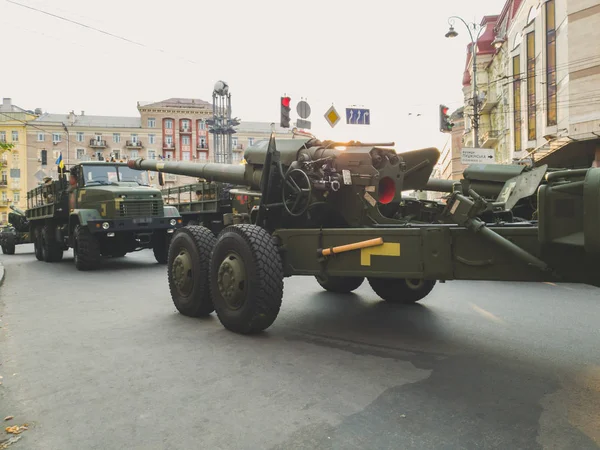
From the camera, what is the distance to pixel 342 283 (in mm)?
7234

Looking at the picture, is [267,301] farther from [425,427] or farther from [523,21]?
[523,21]

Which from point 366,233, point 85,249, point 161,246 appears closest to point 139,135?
point 161,246

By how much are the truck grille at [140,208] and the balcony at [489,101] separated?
105 ft

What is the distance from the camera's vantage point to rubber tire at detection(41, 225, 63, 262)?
47.0 ft

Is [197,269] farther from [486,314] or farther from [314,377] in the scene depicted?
[486,314]

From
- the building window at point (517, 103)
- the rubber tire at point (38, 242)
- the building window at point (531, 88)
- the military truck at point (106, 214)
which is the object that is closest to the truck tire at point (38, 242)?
the rubber tire at point (38, 242)

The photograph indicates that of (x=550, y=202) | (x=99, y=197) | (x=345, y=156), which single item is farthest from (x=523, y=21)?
(x=550, y=202)

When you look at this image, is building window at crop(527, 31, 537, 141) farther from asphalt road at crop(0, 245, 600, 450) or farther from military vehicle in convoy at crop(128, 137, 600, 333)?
asphalt road at crop(0, 245, 600, 450)

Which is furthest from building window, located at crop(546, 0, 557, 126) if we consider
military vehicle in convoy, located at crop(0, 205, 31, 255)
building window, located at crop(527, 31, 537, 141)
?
military vehicle in convoy, located at crop(0, 205, 31, 255)

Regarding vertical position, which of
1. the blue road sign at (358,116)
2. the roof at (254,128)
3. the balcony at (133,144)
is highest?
the roof at (254,128)

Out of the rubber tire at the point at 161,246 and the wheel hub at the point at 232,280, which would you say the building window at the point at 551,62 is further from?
the wheel hub at the point at 232,280

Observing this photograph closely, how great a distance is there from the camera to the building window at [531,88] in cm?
2262

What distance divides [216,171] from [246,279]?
268cm

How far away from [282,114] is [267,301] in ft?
33.4
